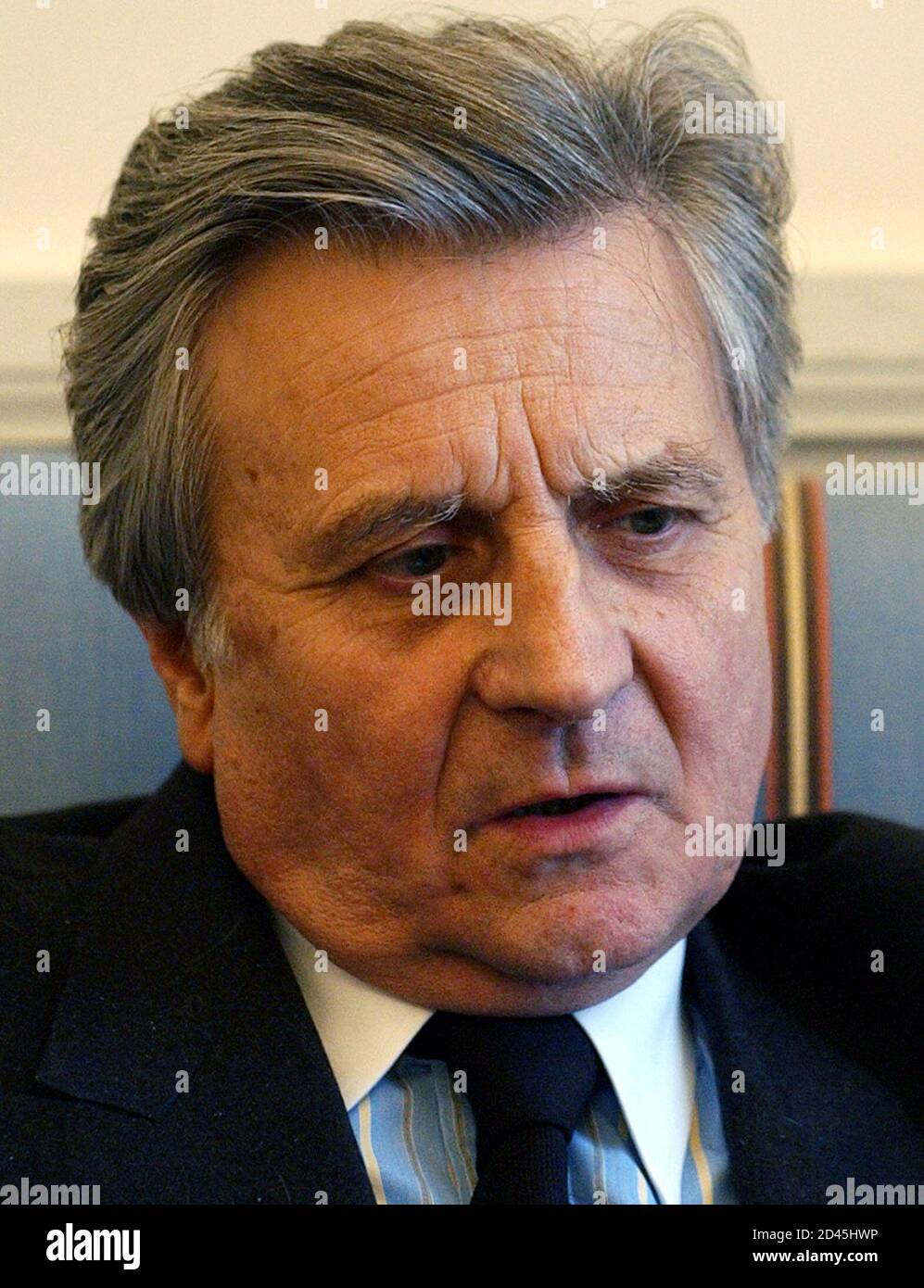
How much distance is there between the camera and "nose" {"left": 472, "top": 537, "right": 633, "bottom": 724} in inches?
37.6

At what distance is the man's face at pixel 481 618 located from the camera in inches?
39.7

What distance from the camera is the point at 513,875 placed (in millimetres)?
1015

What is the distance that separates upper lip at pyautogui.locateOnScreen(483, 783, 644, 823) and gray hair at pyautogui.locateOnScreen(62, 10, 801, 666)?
0.26m

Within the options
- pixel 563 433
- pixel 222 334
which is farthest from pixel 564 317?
pixel 222 334

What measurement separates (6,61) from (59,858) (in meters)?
0.81

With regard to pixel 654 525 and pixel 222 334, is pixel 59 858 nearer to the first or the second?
pixel 222 334

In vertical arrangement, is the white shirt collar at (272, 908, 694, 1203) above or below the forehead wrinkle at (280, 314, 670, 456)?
below

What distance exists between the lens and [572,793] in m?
0.99

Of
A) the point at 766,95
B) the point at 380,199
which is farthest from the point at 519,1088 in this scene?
the point at 766,95

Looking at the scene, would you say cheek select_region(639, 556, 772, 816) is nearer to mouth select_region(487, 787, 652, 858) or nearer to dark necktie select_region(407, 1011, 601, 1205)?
mouth select_region(487, 787, 652, 858)

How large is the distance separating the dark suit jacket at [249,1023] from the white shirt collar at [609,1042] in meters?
0.03

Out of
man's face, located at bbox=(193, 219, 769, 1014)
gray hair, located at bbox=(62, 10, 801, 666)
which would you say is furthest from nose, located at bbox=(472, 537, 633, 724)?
gray hair, located at bbox=(62, 10, 801, 666)

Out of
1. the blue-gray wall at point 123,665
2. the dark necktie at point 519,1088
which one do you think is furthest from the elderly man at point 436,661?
the blue-gray wall at point 123,665

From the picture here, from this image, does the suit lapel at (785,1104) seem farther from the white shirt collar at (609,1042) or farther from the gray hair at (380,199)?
the gray hair at (380,199)
